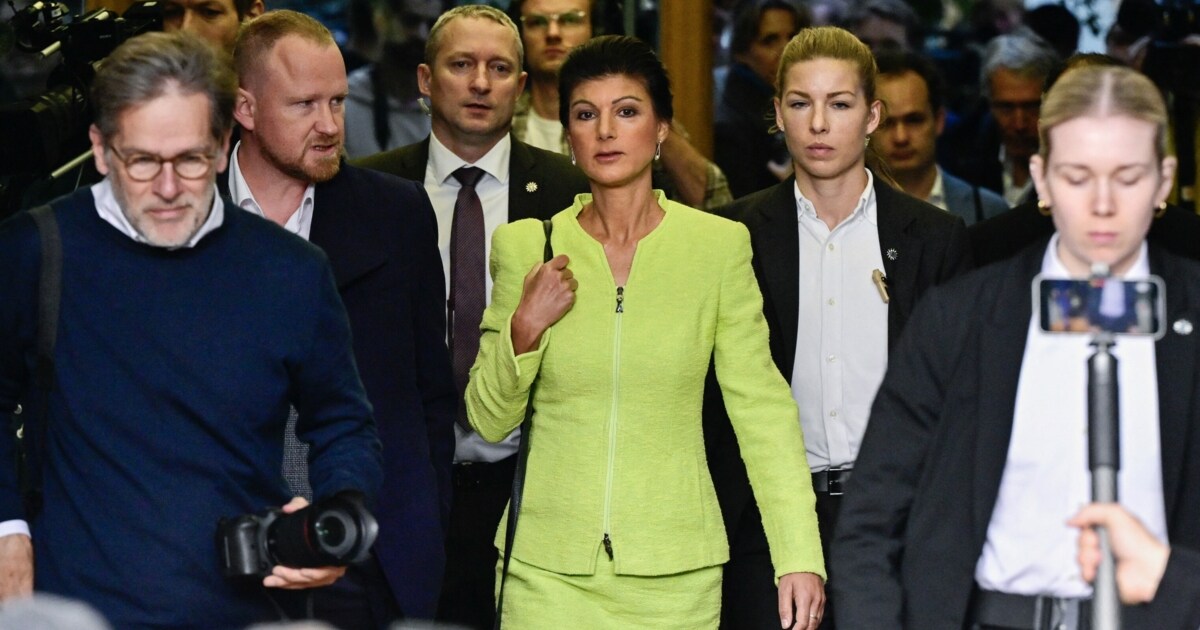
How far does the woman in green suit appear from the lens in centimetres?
351

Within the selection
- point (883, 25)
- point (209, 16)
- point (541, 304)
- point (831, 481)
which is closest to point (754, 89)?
point (883, 25)

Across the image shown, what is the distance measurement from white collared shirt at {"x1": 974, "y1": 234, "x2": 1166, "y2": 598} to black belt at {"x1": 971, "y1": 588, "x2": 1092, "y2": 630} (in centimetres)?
1

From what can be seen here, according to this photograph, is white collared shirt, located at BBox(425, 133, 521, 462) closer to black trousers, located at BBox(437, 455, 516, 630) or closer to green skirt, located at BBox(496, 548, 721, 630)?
black trousers, located at BBox(437, 455, 516, 630)

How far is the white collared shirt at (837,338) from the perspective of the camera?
3.88m

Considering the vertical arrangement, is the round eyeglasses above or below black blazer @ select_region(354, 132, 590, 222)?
below

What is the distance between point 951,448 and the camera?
2.79 metres

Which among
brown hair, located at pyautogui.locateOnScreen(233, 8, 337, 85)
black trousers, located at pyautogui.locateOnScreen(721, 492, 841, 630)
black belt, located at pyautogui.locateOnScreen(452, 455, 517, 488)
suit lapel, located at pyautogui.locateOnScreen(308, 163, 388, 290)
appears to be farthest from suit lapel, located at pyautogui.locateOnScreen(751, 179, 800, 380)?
brown hair, located at pyautogui.locateOnScreen(233, 8, 337, 85)

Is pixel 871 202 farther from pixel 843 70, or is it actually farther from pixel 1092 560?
pixel 1092 560

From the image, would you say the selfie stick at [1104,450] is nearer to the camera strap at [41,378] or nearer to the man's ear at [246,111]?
the camera strap at [41,378]

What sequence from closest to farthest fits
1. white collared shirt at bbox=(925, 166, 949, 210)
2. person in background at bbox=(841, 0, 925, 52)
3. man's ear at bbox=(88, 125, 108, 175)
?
man's ear at bbox=(88, 125, 108, 175)
white collared shirt at bbox=(925, 166, 949, 210)
person in background at bbox=(841, 0, 925, 52)

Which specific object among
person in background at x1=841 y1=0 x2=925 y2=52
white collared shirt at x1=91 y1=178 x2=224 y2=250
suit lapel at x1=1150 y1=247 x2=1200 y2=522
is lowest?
suit lapel at x1=1150 y1=247 x2=1200 y2=522

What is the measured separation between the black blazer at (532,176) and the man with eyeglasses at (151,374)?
4.81ft

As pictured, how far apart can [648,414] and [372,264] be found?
0.56m

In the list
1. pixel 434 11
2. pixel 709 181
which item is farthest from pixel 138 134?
pixel 434 11
